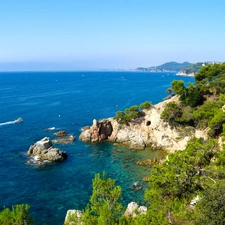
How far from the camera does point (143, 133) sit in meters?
56.4

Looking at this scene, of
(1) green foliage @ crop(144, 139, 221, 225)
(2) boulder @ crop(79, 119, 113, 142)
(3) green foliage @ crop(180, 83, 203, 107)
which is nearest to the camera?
(1) green foliage @ crop(144, 139, 221, 225)

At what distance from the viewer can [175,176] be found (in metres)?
22.9

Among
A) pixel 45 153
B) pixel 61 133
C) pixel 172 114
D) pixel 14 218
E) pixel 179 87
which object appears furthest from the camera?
pixel 61 133

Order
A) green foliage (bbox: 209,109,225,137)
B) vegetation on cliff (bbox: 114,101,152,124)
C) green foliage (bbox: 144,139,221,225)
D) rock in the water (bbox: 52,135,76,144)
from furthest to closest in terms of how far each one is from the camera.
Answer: vegetation on cliff (bbox: 114,101,152,124) < rock in the water (bbox: 52,135,76,144) < green foliage (bbox: 209,109,225,137) < green foliage (bbox: 144,139,221,225)

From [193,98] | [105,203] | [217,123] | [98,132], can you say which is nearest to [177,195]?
[105,203]

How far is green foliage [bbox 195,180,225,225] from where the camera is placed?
50.1 ft

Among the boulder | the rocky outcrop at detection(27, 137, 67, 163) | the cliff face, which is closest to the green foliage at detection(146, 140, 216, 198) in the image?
the cliff face

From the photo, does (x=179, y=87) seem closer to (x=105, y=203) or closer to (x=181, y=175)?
(x=181, y=175)

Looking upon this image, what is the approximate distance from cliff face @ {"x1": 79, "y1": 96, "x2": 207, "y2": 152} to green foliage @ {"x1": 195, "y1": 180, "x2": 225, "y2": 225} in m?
33.3

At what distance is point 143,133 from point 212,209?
4084 centimetres

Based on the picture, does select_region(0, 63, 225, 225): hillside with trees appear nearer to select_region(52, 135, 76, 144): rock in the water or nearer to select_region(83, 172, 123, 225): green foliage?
select_region(83, 172, 123, 225): green foliage

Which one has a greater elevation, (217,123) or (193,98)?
(193,98)

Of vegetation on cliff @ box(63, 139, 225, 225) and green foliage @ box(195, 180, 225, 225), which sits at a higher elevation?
green foliage @ box(195, 180, 225, 225)

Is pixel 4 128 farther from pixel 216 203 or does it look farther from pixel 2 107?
pixel 216 203
